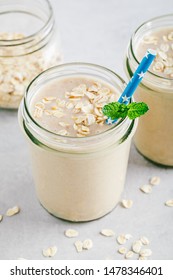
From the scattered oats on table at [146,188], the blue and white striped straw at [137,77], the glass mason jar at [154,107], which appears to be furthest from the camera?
the scattered oats on table at [146,188]

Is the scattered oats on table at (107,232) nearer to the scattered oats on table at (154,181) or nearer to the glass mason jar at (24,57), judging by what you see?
the scattered oats on table at (154,181)

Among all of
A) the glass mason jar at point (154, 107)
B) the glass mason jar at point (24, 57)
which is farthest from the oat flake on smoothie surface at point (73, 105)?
the glass mason jar at point (24, 57)

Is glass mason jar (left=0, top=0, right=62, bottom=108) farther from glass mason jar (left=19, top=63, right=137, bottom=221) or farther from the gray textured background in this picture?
glass mason jar (left=19, top=63, right=137, bottom=221)

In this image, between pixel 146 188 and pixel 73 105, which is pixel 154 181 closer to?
pixel 146 188

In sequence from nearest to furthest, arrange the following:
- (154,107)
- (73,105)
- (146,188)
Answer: (73,105) < (154,107) < (146,188)

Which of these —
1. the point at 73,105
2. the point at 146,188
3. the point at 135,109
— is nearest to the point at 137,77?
the point at 135,109

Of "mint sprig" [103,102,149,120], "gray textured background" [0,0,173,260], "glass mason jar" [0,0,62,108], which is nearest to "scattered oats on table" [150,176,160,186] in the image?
"gray textured background" [0,0,173,260]
